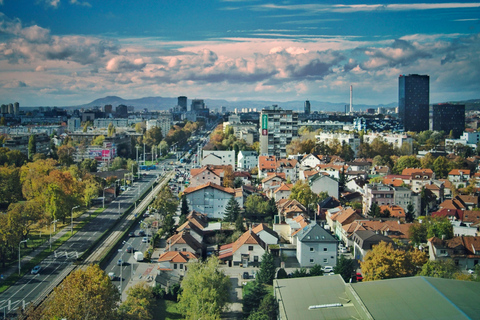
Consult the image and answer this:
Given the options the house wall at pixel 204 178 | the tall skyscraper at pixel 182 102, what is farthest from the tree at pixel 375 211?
the tall skyscraper at pixel 182 102

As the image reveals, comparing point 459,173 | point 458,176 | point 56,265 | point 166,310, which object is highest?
point 459,173

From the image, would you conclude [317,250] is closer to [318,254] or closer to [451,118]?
[318,254]

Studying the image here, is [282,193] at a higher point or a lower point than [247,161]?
lower

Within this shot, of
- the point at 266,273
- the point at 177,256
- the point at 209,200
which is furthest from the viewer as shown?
the point at 209,200

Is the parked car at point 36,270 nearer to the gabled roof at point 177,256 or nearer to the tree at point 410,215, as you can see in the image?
the gabled roof at point 177,256

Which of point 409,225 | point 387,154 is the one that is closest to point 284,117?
point 387,154

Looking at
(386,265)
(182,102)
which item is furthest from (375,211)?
(182,102)

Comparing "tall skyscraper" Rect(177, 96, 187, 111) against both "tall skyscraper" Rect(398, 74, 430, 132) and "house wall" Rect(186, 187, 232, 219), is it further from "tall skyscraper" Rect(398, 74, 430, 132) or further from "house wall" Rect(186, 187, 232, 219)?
"house wall" Rect(186, 187, 232, 219)
